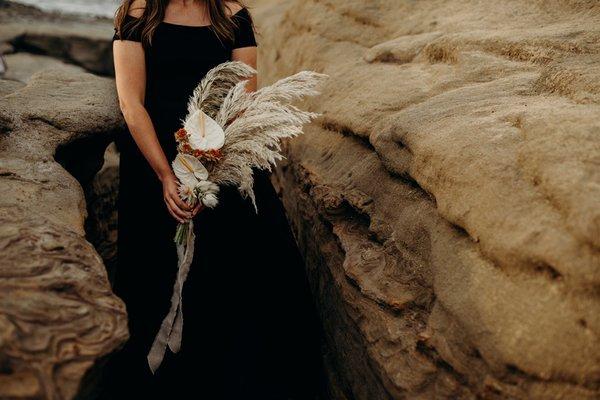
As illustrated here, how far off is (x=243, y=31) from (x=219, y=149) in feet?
2.82

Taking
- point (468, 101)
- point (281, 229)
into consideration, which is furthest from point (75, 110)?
point (468, 101)

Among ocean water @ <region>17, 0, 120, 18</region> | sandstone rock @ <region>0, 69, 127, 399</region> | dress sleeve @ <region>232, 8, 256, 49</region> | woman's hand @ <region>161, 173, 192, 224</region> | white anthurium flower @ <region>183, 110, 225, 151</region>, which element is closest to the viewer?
sandstone rock @ <region>0, 69, 127, 399</region>

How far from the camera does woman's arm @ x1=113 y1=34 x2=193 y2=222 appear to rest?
2439 millimetres

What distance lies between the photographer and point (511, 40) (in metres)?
2.58

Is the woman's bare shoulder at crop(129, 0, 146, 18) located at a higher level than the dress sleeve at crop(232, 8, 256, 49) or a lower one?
lower

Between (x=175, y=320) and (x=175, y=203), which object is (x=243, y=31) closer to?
(x=175, y=203)

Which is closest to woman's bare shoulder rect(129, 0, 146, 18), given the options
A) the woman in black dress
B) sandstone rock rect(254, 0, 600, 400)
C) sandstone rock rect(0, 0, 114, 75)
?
the woman in black dress

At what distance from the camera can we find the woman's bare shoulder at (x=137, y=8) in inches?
99.8

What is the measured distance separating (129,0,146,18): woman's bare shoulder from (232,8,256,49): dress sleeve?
1.50 ft

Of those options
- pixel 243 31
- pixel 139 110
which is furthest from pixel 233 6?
pixel 139 110

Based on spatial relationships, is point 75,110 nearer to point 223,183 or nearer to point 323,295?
point 223,183

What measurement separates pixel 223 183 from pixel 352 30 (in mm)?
2147

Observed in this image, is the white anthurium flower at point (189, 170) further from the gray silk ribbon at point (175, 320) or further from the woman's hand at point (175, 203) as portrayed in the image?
the gray silk ribbon at point (175, 320)

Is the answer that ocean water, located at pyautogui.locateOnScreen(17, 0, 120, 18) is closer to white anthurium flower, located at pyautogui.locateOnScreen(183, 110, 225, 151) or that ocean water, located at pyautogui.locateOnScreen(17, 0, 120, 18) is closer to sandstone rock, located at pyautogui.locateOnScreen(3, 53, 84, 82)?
sandstone rock, located at pyautogui.locateOnScreen(3, 53, 84, 82)
